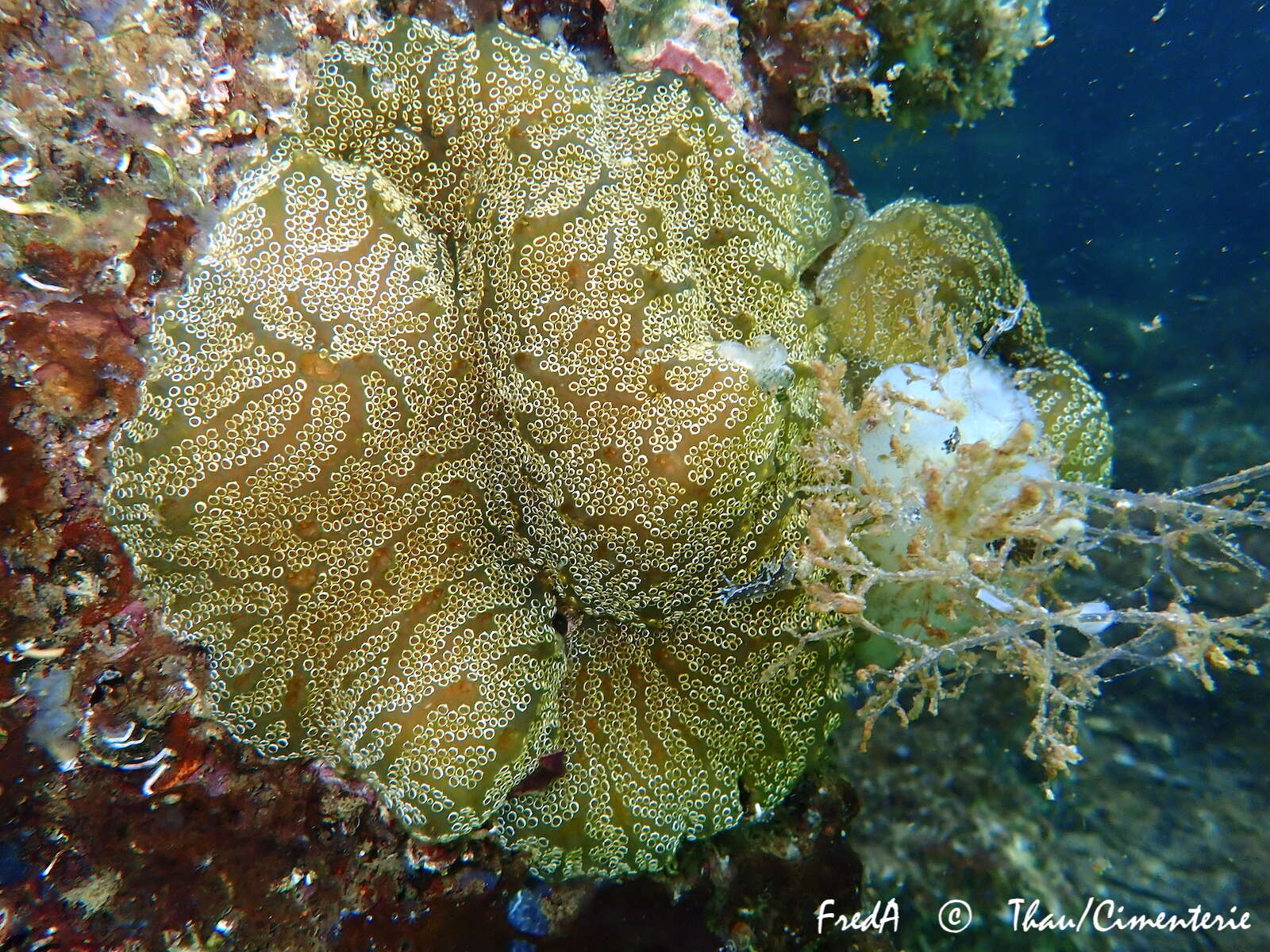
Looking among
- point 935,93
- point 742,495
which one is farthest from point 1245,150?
point 742,495

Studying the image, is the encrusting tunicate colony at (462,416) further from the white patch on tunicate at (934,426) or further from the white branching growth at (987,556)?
the white patch on tunicate at (934,426)

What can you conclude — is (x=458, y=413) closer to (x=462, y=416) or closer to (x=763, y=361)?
(x=462, y=416)

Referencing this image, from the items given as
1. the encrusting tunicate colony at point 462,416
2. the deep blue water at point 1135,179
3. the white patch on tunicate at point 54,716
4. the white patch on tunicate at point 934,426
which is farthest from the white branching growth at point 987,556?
the deep blue water at point 1135,179

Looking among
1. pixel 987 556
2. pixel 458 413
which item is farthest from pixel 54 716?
pixel 987 556

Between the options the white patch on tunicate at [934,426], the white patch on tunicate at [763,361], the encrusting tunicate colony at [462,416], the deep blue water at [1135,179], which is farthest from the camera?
the deep blue water at [1135,179]

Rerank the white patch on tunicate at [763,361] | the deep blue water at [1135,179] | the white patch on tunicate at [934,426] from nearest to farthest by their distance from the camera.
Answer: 1. the white patch on tunicate at [763,361]
2. the white patch on tunicate at [934,426]
3. the deep blue water at [1135,179]

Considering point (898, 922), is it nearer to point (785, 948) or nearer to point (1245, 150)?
point (785, 948)

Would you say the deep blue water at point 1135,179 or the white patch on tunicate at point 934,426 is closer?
the white patch on tunicate at point 934,426
